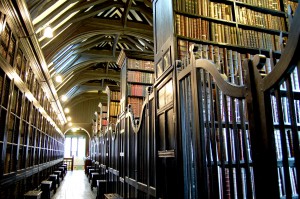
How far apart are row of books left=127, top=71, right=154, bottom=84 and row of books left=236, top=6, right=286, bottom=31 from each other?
8.86 feet

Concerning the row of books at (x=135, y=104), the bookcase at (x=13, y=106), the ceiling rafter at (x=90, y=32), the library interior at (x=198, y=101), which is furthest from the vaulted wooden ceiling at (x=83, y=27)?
the row of books at (x=135, y=104)

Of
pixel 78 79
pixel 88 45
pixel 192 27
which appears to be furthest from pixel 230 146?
pixel 78 79

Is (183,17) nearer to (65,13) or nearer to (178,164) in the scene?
(178,164)

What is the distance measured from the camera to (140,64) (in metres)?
5.33

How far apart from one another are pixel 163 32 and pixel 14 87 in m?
A: 2.37

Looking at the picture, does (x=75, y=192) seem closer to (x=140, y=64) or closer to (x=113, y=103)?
(x=113, y=103)

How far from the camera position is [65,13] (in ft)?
20.1

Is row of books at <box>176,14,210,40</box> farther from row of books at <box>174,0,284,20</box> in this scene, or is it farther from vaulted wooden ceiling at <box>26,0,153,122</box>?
vaulted wooden ceiling at <box>26,0,153,122</box>

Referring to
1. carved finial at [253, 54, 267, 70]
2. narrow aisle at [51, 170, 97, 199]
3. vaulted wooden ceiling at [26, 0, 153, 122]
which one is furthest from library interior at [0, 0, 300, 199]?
narrow aisle at [51, 170, 97, 199]

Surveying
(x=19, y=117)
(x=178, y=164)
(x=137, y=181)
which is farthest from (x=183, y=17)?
(x=19, y=117)

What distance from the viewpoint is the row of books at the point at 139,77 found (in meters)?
5.20

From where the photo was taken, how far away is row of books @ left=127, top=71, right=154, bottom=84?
205 inches

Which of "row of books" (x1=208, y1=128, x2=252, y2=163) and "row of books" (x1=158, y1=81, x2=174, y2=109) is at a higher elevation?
"row of books" (x1=158, y1=81, x2=174, y2=109)

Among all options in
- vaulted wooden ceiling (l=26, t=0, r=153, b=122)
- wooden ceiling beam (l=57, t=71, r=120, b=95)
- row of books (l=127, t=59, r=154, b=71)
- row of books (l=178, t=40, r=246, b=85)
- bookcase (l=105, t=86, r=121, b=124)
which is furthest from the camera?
wooden ceiling beam (l=57, t=71, r=120, b=95)
